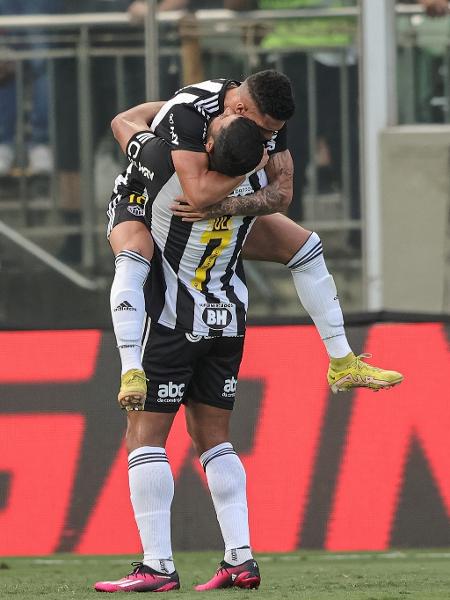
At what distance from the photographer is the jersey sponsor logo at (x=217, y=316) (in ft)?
18.2

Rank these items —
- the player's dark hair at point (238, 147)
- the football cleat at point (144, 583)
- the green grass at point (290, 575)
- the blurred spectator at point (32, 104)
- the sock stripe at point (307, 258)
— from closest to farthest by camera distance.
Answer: the player's dark hair at point (238, 147) → the green grass at point (290, 575) → the football cleat at point (144, 583) → the sock stripe at point (307, 258) → the blurred spectator at point (32, 104)

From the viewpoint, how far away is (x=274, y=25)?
34.8ft

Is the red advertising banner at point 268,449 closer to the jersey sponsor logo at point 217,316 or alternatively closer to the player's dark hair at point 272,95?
the jersey sponsor logo at point 217,316

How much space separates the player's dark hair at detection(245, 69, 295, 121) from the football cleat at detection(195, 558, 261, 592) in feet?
5.50

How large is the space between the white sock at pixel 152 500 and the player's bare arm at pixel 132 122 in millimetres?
1166

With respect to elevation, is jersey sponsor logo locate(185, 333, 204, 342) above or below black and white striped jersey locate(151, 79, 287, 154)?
below

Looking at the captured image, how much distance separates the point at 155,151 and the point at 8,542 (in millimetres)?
2442

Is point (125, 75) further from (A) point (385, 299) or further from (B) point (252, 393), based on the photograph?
(B) point (252, 393)

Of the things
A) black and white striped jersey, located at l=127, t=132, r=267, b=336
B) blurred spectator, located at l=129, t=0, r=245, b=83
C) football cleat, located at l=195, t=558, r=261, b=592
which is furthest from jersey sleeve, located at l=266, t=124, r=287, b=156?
blurred spectator, located at l=129, t=0, r=245, b=83

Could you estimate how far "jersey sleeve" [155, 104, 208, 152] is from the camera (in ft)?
17.3

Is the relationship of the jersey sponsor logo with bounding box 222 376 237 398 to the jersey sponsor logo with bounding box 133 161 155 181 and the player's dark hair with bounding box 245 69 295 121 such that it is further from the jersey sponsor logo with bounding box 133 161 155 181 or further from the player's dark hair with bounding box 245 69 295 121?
the player's dark hair with bounding box 245 69 295 121

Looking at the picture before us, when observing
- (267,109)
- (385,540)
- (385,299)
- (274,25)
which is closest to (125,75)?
(274,25)

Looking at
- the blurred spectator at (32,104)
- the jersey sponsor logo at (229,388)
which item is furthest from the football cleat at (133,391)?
the blurred spectator at (32,104)

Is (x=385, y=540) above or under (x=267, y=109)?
under
